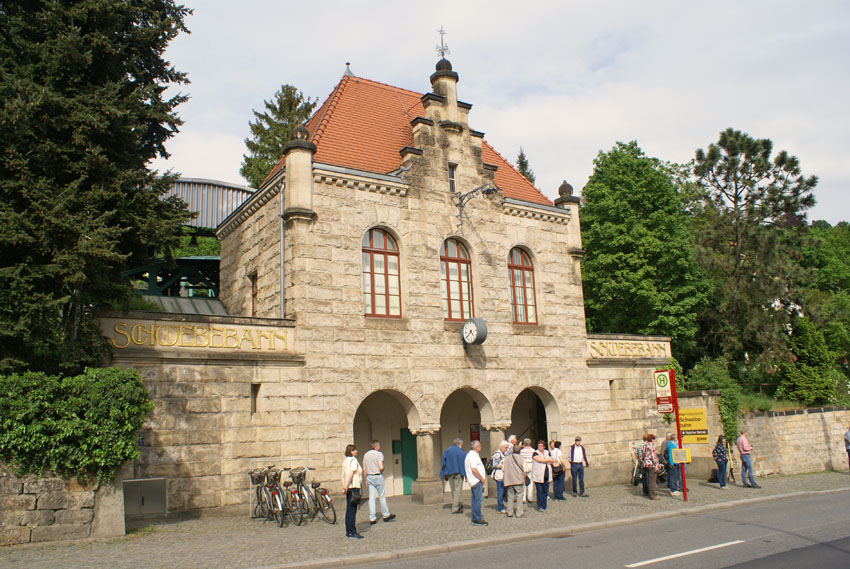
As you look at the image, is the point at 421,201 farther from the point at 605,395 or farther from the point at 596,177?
the point at 596,177

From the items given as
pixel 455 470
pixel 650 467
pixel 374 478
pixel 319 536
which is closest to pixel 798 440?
pixel 650 467

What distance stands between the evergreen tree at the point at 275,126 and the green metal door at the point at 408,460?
75.0 feet

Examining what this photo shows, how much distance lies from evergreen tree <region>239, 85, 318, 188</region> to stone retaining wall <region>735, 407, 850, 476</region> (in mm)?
27724

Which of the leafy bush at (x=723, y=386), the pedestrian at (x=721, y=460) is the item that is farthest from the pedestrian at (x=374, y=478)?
the leafy bush at (x=723, y=386)

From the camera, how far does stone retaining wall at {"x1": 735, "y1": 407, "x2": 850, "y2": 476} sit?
23947 mm

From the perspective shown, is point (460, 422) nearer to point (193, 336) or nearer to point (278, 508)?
point (278, 508)

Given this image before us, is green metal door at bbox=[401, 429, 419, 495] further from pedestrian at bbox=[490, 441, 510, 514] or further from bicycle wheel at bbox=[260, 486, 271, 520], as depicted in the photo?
bicycle wheel at bbox=[260, 486, 271, 520]

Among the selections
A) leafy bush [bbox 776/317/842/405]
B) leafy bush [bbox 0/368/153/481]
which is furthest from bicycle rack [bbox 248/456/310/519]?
leafy bush [bbox 776/317/842/405]

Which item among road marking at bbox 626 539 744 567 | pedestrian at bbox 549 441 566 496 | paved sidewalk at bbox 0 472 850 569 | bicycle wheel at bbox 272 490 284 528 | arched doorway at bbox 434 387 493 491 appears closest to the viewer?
road marking at bbox 626 539 744 567

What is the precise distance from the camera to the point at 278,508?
13.3m

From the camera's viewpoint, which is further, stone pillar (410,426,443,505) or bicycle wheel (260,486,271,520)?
stone pillar (410,426,443,505)

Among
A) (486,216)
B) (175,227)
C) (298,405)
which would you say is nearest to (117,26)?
(175,227)

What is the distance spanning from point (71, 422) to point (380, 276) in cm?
852

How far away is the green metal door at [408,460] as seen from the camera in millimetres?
19688
